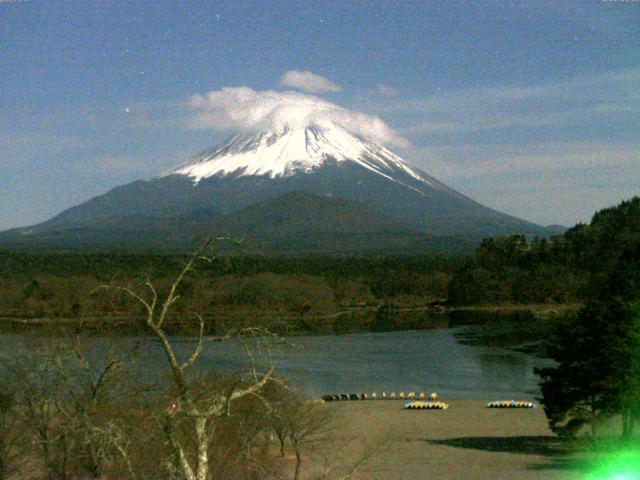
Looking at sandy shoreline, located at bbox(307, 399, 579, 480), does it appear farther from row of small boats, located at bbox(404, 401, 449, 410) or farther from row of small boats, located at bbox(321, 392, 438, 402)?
row of small boats, located at bbox(321, 392, 438, 402)

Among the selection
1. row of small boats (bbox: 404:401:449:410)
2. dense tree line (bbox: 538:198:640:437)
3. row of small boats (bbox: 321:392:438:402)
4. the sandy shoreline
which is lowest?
row of small boats (bbox: 321:392:438:402)

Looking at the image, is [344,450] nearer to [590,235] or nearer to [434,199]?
[590,235]

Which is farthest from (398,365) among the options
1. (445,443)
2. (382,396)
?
(445,443)

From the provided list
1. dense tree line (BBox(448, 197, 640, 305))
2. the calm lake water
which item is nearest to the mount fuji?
dense tree line (BBox(448, 197, 640, 305))

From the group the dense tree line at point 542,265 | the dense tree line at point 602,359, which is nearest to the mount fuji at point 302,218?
the dense tree line at point 542,265

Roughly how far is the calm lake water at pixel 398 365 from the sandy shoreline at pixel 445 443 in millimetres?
2662

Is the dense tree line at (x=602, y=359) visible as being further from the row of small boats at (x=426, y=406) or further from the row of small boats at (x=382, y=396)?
the row of small boats at (x=382, y=396)

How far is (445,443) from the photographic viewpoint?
840 inches

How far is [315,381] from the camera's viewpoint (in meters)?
32.3

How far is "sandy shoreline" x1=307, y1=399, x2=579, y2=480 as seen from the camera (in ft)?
55.5

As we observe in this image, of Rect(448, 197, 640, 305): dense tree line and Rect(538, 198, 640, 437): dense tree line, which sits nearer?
Rect(538, 198, 640, 437): dense tree line

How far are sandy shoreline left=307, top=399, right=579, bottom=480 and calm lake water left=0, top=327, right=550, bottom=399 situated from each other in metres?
2.66

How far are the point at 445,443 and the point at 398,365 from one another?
16.9 meters

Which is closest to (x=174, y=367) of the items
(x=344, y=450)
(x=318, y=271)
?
(x=344, y=450)
